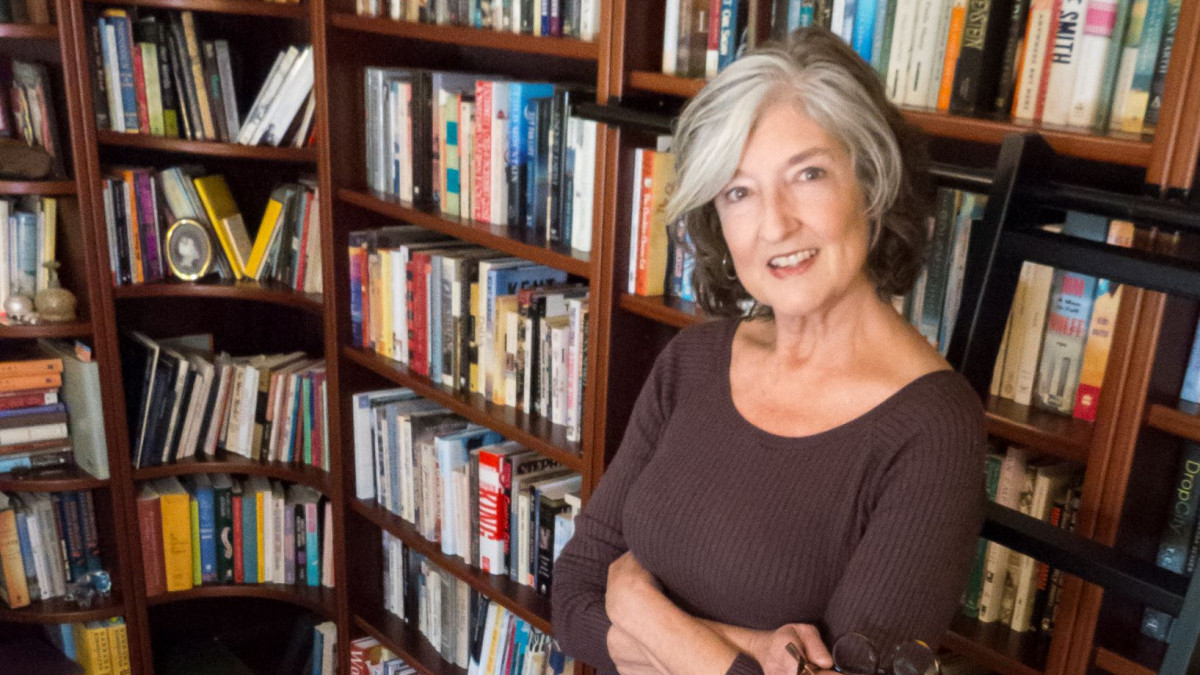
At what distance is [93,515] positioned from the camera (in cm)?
254

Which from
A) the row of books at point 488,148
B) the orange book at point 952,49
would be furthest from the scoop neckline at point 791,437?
the row of books at point 488,148

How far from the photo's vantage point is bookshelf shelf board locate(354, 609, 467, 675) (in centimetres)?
226

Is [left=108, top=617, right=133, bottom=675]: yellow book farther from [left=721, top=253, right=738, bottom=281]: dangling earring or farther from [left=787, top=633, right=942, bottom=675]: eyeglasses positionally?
[left=787, top=633, right=942, bottom=675]: eyeglasses

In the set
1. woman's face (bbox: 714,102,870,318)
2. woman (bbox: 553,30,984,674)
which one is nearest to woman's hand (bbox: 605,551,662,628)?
woman (bbox: 553,30,984,674)

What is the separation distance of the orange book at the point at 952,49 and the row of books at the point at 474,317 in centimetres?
71

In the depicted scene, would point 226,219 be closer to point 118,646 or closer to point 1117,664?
point 118,646

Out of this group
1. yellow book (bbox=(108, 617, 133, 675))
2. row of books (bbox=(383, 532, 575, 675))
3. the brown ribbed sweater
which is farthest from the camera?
yellow book (bbox=(108, 617, 133, 675))

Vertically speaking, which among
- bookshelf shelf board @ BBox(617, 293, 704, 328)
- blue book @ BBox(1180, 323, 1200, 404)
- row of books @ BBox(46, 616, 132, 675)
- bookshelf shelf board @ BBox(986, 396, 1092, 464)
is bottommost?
row of books @ BBox(46, 616, 132, 675)

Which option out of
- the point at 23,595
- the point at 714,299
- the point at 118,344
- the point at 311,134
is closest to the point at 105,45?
the point at 311,134

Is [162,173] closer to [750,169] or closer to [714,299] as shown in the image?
[714,299]

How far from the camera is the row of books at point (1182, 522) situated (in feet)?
3.76

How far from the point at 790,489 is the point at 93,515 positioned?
202 cm

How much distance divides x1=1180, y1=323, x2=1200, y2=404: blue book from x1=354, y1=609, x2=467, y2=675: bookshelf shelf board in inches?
62.2

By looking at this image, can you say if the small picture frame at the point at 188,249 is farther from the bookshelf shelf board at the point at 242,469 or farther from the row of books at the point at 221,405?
the bookshelf shelf board at the point at 242,469
